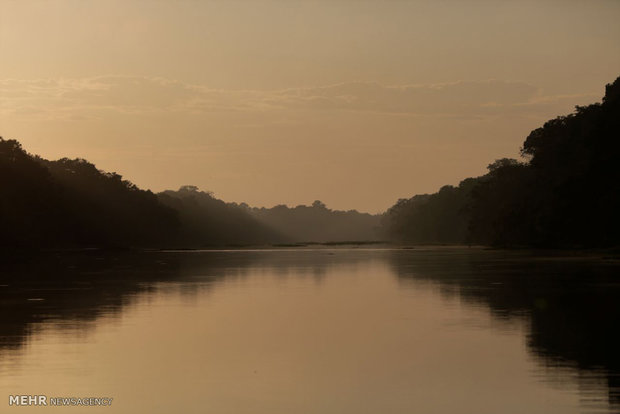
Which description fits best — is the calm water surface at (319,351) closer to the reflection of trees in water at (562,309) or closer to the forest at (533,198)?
the reflection of trees in water at (562,309)

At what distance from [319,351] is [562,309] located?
12410mm

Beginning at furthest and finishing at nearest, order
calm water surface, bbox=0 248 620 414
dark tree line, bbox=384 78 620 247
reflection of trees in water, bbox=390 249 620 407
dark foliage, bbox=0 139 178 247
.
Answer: dark foliage, bbox=0 139 178 247 < dark tree line, bbox=384 78 620 247 < reflection of trees in water, bbox=390 249 620 407 < calm water surface, bbox=0 248 620 414

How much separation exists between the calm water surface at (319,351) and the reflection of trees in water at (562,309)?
0.08 meters

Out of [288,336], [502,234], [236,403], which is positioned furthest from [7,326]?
[502,234]

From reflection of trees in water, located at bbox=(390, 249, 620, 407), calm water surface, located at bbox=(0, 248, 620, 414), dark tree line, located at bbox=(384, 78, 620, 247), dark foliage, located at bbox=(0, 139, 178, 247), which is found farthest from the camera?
dark foliage, located at bbox=(0, 139, 178, 247)

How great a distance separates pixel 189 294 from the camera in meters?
40.7

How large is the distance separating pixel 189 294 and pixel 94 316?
1127cm

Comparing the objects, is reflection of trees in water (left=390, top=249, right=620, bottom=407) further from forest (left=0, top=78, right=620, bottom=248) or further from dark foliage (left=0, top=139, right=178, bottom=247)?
dark foliage (left=0, top=139, right=178, bottom=247)

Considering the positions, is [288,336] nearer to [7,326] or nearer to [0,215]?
[7,326]

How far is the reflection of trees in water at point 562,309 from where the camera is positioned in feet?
62.0

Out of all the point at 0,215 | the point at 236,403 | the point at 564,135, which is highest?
the point at 564,135

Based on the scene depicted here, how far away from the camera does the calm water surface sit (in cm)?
1517

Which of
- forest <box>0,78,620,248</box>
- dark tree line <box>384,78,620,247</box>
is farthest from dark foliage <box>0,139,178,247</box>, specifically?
dark tree line <box>384,78,620,247</box>

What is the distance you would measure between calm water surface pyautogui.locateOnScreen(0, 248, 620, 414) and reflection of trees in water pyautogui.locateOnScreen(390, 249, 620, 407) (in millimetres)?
78
